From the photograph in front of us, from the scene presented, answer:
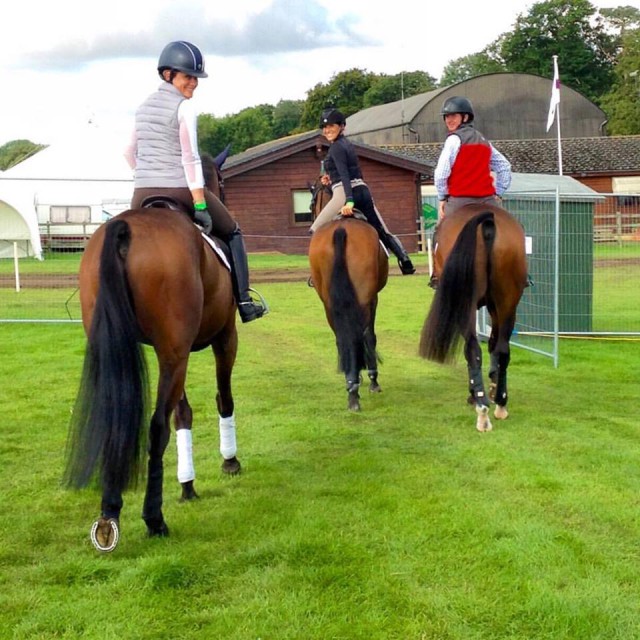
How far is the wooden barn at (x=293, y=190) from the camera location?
34.9 meters

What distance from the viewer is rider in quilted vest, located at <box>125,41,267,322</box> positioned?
5609mm

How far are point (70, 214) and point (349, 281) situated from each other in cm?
A: 2659

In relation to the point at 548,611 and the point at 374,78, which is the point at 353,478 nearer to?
the point at 548,611

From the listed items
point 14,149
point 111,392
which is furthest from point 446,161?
point 14,149

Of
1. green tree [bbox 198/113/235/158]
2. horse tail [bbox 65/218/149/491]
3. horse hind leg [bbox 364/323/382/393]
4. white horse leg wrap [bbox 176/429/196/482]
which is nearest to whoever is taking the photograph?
horse tail [bbox 65/218/149/491]

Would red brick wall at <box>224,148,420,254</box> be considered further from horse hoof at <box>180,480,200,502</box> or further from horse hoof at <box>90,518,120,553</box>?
horse hoof at <box>90,518,120,553</box>

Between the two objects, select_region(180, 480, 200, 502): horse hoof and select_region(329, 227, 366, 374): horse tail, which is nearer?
select_region(180, 480, 200, 502): horse hoof

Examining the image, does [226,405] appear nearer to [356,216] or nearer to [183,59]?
[183,59]

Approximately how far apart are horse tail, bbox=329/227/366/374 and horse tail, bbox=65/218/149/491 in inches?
153

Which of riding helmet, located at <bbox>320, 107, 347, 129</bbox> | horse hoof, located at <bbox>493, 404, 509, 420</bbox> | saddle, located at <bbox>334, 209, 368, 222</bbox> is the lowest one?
horse hoof, located at <bbox>493, 404, 509, 420</bbox>

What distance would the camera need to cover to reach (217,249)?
598 cm

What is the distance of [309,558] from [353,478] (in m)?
1.61

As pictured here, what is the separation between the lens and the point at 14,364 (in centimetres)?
1152

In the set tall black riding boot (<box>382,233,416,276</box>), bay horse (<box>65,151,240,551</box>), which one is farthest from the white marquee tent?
bay horse (<box>65,151,240,551</box>)
